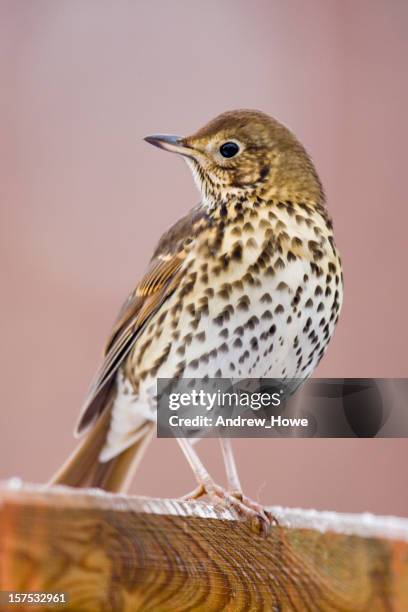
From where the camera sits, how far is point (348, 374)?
240cm

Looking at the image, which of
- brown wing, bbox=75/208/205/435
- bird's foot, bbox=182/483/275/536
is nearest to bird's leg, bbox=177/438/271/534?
bird's foot, bbox=182/483/275/536

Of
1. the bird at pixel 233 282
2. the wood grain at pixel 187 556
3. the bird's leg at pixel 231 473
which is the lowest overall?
the wood grain at pixel 187 556

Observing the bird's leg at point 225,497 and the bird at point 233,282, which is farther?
the bird at point 233,282

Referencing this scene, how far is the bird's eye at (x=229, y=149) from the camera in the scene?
6.14ft

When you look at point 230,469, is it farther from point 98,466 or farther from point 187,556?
point 187,556

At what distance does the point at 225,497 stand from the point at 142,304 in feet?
1.77

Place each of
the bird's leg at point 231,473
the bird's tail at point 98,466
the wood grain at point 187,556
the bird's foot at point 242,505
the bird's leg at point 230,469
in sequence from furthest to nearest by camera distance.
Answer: the bird's tail at point 98,466
the bird's leg at point 230,469
the bird's leg at point 231,473
the bird's foot at point 242,505
the wood grain at point 187,556

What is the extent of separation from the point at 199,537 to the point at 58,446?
5.29 ft

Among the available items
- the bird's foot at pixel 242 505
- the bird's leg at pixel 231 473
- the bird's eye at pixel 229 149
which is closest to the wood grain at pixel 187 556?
the bird's foot at pixel 242 505

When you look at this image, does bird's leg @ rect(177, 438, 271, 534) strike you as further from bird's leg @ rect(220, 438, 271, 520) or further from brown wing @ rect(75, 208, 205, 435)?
brown wing @ rect(75, 208, 205, 435)

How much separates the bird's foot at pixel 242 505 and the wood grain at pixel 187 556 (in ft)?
0.05

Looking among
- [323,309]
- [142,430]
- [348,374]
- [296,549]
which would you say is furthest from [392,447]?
[296,549]

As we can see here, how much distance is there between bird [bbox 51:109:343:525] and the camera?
66.2 inches

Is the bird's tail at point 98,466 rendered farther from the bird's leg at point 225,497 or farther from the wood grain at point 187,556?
the wood grain at point 187,556
